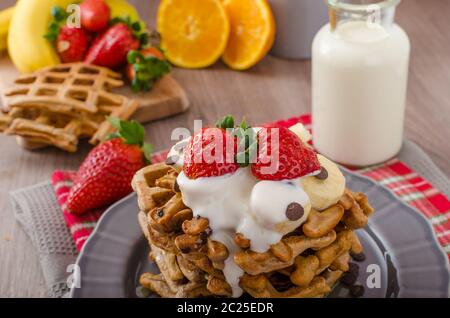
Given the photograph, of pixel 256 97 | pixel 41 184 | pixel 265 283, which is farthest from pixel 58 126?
pixel 265 283

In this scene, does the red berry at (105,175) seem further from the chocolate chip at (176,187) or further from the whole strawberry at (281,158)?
the whole strawberry at (281,158)

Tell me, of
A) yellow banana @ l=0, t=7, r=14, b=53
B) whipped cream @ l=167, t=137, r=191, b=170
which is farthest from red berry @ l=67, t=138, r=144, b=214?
yellow banana @ l=0, t=7, r=14, b=53

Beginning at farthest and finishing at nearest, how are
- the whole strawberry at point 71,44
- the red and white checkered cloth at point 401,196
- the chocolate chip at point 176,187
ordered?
the whole strawberry at point 71,44, the red and white checkered cloth at point 401,196, the chocolate chip at point 176,187

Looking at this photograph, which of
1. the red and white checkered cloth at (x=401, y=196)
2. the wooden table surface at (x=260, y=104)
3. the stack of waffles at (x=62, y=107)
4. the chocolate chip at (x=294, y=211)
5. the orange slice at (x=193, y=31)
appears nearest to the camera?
the chocolate chip at (x=294, y=211)

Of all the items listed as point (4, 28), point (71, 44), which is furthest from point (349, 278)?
point (4, 28)

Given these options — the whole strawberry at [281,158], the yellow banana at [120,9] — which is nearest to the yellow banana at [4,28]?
the yellow banana at [120,9]

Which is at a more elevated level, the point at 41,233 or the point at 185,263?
the point at 185,263
